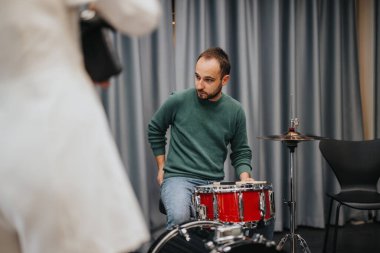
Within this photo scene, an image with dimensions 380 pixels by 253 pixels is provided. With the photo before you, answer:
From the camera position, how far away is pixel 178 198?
225 cm

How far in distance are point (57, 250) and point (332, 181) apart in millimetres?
→ 3385

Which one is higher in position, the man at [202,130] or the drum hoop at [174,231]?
the man at [202,130]

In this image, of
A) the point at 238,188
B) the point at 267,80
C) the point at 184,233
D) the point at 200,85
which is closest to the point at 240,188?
the point at 238,188

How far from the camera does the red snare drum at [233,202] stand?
200 centimetres

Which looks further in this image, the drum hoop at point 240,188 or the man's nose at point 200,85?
the man's nose at point 200,85

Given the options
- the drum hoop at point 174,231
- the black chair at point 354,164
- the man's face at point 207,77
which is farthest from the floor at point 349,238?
the drum hoop at point 174,231

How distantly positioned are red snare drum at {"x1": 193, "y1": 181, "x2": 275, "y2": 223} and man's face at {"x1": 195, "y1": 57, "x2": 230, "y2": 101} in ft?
2.04

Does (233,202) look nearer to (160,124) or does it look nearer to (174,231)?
(174,231)

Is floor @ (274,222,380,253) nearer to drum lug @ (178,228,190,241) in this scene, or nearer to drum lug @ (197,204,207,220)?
drum lug @ (197,204,207,220)

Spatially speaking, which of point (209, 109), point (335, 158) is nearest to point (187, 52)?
point (209, 109)

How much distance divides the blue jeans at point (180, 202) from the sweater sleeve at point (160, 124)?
0.90 ft

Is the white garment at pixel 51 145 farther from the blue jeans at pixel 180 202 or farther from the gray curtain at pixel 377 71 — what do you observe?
the gray curtain at pixel 377 71

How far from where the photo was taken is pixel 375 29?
151 inches

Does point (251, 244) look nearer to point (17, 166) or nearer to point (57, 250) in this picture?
point (57, 250)
